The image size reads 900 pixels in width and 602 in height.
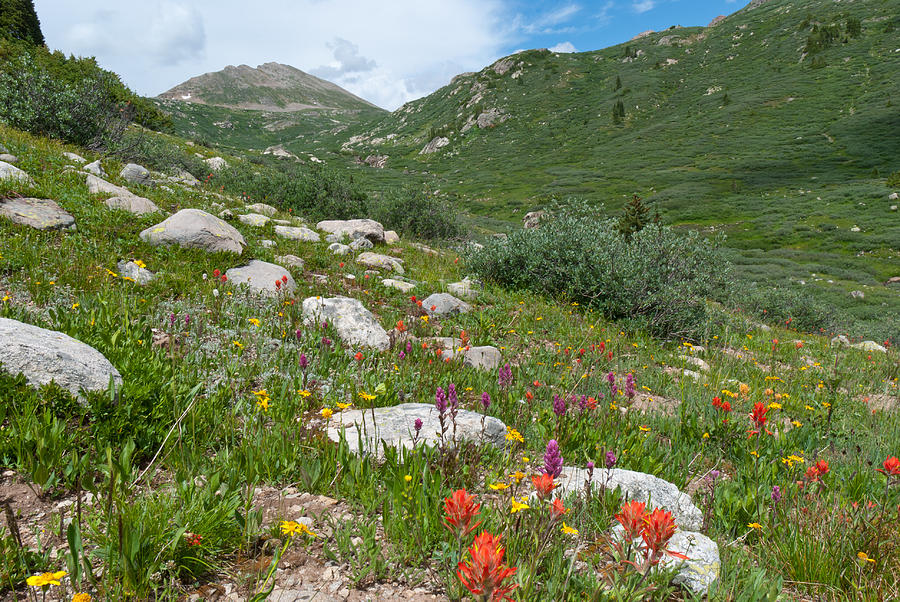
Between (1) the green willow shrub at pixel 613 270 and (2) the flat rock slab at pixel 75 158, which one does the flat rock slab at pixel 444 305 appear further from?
(2) the flat rock slab at pixel 75 158

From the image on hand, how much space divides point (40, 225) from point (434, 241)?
12935 millimetres

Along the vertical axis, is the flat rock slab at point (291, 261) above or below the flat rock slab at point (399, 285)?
above

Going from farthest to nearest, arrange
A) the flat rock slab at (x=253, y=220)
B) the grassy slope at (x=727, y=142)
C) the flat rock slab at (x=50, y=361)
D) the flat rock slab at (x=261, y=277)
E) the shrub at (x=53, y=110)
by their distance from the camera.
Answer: the grassy slope at (x=727, y=142), the shrub at (x=53, y=110), the flat rock slab at (x=253, y=220), the flat rock slab at (x=261, y=277), the flat rock slab at (x=50, y=361)

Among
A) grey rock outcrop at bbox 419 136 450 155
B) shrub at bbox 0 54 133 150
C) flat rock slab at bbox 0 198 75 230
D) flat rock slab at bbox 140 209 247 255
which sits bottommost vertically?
flat rock slab at bbox 140 209 247 255

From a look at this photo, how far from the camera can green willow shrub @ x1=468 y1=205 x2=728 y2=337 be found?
888cm

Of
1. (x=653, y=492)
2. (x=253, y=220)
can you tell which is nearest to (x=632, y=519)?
(x=653, y=492)

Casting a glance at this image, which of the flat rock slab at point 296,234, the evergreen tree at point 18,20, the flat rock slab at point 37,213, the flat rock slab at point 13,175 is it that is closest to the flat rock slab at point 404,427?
the flat rock slab at point 37,213

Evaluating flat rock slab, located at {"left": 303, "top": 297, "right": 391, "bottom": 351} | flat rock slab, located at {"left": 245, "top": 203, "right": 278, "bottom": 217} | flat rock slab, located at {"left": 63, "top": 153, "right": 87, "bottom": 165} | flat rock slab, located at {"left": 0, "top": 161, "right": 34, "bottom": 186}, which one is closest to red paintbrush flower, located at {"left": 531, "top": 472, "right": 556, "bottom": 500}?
flat rock slab, located at {"left": 303, "top": 297, "right": 391, "bottom": 351}

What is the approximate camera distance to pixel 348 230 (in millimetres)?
12242

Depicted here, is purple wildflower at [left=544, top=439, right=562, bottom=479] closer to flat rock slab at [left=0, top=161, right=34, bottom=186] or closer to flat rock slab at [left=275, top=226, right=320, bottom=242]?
flat rock slab at [left=0, top=161, right=34, bottom=186]

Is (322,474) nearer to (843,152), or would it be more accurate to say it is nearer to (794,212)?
(794,212)

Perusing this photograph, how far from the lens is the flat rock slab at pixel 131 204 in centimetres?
752

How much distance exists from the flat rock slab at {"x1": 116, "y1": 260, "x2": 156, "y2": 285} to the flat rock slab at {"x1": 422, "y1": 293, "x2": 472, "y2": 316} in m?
4.02

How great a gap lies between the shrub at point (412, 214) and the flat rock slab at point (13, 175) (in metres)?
11.5
